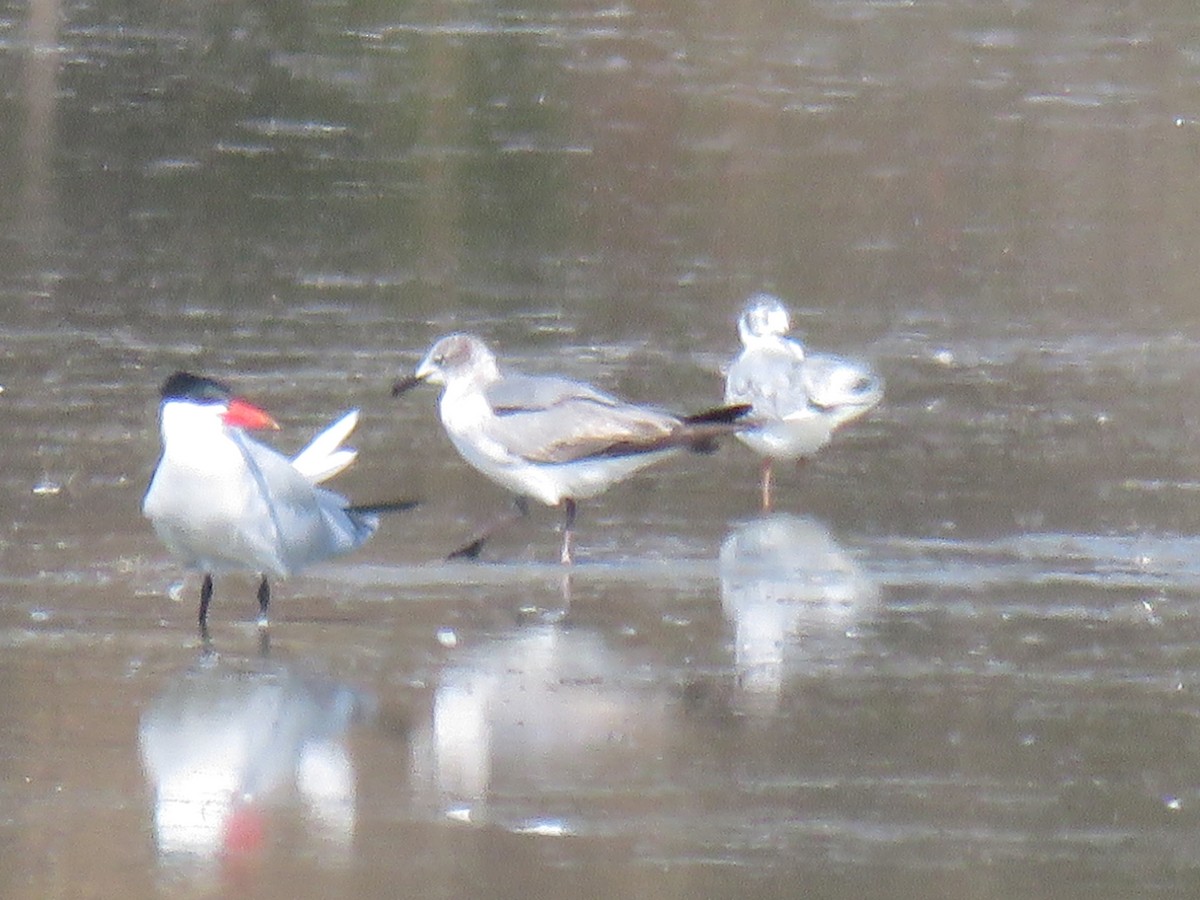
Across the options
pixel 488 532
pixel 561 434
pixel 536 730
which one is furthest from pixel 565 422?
pixel 536 730

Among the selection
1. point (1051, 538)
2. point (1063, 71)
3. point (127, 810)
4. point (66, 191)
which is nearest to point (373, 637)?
point (127, 810)

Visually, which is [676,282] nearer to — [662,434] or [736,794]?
[662,434]

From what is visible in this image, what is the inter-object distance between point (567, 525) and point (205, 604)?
1600 mm

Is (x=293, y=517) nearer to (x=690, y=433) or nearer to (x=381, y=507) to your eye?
(x=381, y=507)

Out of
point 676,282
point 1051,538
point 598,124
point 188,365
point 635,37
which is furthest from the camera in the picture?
point 635,37

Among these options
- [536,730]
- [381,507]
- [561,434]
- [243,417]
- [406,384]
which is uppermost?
[243,417]

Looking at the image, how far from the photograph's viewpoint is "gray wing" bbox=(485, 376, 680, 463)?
903cm

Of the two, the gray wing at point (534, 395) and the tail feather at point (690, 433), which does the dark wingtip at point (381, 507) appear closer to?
the gray wing at point (534, 395)

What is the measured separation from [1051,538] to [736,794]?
9.86 feet

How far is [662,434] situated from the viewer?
9.02 meters

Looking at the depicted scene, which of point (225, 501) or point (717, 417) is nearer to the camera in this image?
point (225, 501)

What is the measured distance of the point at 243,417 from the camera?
788 cm

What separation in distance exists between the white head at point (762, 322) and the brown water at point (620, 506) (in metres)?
0.44

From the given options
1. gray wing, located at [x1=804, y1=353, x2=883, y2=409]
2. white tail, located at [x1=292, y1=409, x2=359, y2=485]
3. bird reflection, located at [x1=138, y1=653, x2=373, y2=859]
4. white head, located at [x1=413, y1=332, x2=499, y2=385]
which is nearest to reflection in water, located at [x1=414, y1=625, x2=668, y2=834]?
bird reflection, located at [x1=138, y1=653, x2=373, y2=859]
